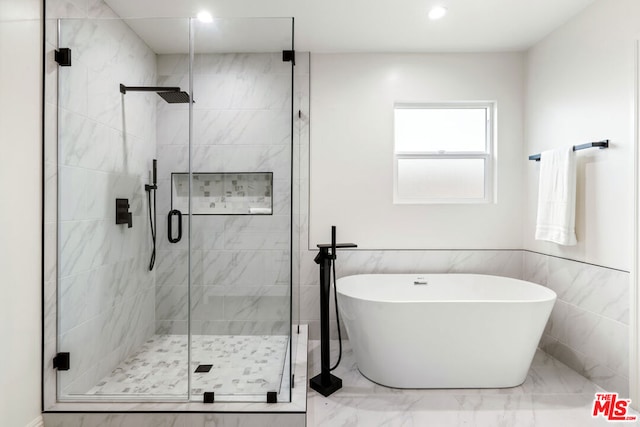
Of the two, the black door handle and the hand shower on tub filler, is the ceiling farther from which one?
the hand shower on tub filler

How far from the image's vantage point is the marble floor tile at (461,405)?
192 centimetres

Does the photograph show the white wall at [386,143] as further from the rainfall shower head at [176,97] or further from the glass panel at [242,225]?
the rainfall shower head at [176,97]

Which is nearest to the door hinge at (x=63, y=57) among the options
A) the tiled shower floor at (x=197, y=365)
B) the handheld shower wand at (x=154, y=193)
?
the handheld shower wand at (x=154, y=193)

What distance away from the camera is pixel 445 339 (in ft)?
6.99

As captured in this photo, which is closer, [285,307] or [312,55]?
[285,307]

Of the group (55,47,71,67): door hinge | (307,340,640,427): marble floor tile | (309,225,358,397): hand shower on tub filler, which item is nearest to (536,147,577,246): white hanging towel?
(307,340,640,427): marble floor tile

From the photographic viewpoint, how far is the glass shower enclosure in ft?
6.10

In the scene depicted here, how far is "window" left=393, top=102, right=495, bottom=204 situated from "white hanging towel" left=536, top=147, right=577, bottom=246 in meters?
0.56

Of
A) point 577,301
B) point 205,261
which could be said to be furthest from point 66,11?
point 577,301

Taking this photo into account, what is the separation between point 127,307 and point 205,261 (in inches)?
20.5

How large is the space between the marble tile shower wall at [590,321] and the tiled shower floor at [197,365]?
209 centimetres

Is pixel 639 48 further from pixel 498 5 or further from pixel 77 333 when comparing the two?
pixel 77 333

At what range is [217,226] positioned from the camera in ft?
6.18

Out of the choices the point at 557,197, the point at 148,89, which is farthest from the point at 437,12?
the point at 148,89
